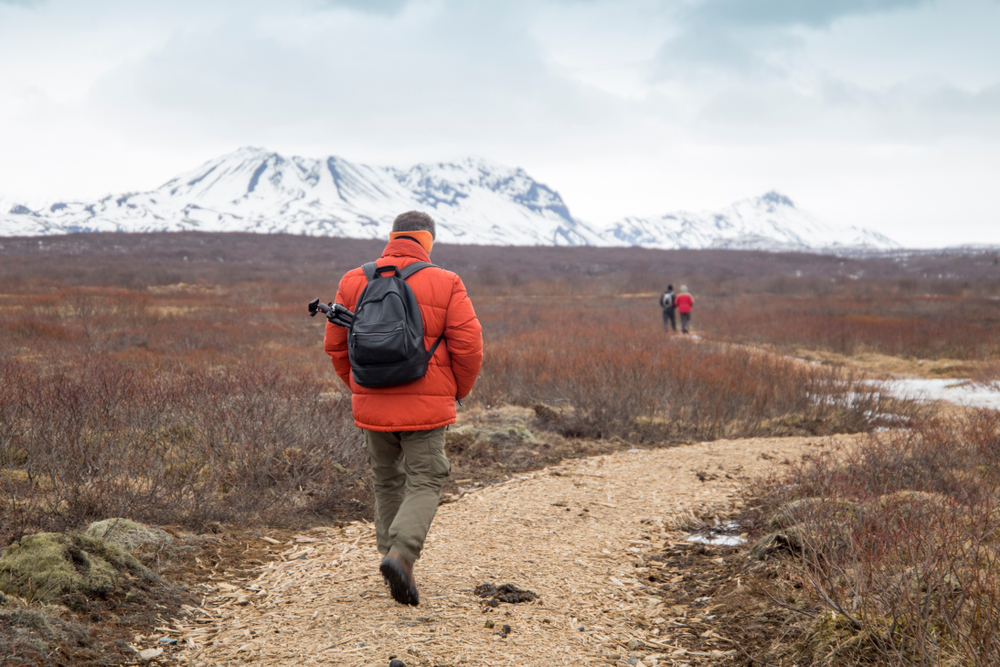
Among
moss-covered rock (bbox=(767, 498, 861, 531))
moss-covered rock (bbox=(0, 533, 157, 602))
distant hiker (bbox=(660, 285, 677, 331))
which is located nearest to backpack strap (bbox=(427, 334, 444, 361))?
moss-covered rock (bbox=(0, 533, 157, 602))

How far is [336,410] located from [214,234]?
6443 cm

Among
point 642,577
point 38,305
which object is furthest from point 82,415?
point 38,305

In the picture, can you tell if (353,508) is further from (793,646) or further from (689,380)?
(689,380)

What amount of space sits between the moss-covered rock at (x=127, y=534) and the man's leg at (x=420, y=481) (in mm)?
1524

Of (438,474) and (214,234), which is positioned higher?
(214,234)

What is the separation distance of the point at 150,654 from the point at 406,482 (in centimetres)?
132

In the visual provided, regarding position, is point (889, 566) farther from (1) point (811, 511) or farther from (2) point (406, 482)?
(2) point (406, 482)

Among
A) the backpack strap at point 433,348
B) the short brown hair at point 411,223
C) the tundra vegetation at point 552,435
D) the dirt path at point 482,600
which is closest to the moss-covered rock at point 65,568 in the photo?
the tundra vegetation at point 552,435

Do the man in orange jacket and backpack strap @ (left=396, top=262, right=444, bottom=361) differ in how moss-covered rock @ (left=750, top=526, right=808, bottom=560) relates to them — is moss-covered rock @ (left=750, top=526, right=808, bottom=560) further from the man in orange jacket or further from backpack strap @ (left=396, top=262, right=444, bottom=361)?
backpack strap @ (left=396, top=262, right=444, bottom=361)

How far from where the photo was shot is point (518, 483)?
611 cm

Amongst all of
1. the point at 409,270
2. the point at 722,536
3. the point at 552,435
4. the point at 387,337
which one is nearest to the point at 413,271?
the point at 409,270

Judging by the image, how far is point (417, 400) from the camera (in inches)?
128

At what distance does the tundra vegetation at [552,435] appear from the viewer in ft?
9.13

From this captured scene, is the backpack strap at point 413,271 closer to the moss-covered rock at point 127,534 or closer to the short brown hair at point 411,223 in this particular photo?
the short brown hair at point 411,223
